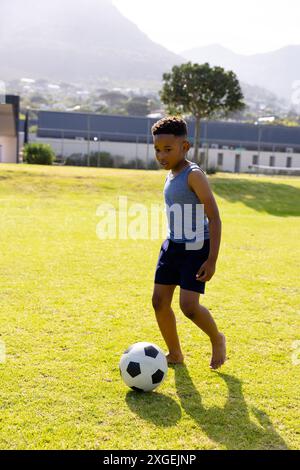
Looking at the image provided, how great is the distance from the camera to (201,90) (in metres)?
31.1

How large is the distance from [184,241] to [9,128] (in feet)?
126

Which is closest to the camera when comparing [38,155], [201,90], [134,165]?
[201,90]

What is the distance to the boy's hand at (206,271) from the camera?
14.1 feet

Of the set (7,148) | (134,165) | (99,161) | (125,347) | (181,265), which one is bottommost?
(134,165)

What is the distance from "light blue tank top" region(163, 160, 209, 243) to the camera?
4.36 m

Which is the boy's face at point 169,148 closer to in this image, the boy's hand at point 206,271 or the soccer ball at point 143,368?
the boy's hand at point 206,271

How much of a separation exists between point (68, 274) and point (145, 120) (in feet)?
193

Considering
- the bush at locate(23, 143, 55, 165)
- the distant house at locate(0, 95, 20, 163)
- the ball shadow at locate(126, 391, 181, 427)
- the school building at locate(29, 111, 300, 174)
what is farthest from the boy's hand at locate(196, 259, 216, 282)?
the school building at locate(29, 111, 300, 174)

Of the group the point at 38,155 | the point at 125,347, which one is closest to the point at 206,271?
the point at 125,347

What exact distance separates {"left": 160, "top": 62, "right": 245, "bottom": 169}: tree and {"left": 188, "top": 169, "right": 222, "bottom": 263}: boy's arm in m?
28.0

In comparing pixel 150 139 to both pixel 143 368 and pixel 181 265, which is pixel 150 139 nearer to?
pixel 181 265

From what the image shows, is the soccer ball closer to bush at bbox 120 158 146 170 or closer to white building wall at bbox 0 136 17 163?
white building wall at bbox 0 136 17 163

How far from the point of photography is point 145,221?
57.0 ft

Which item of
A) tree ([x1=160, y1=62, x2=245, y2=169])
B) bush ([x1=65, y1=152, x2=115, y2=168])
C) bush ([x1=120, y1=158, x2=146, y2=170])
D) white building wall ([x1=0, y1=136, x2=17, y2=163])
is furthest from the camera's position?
bush ([x1=120, y1=158, x2=146, y2=170])
